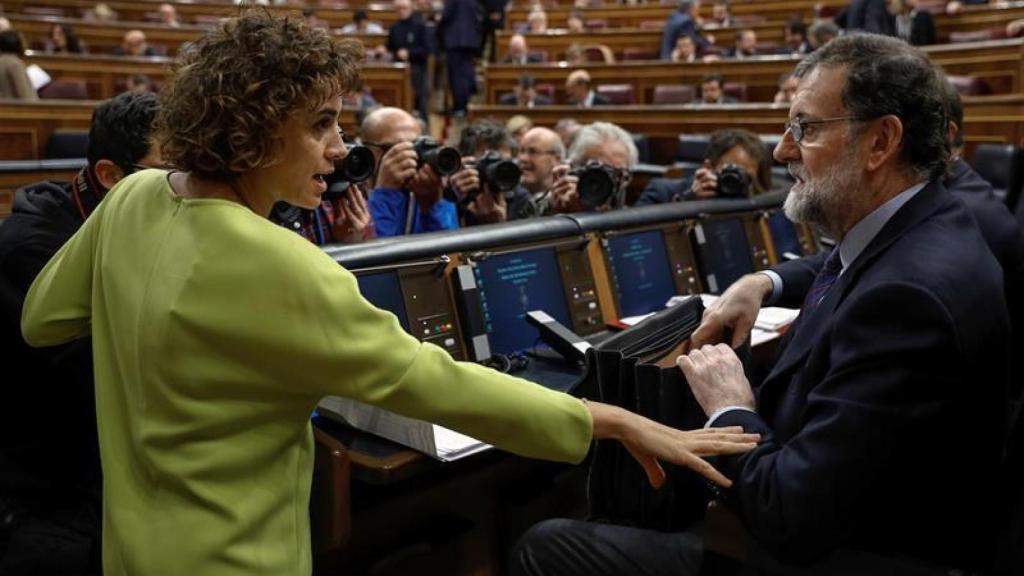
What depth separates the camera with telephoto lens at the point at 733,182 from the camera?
3051 millimetres

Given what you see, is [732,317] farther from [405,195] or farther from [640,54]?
[640,54]

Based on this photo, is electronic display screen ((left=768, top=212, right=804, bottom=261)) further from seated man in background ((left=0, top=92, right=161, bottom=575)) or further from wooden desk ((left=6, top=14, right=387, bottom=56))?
wooden desk ((left=6, top=14, right=387, bottom=56))

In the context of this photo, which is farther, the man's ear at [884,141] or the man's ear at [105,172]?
the man's ear at [105,172]

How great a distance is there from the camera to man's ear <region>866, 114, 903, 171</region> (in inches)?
57.2

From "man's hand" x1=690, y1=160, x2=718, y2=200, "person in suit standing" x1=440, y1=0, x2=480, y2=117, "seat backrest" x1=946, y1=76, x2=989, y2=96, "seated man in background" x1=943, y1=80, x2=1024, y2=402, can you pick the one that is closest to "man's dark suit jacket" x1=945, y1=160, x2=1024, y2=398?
"seated man in background" x1=943, y1=80, x2=1024, y2=402

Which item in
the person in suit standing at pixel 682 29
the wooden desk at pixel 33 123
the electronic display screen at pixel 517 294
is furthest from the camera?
the person in suit standing at pixel 682 29

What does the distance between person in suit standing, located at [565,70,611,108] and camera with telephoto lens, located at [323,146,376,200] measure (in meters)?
4.89

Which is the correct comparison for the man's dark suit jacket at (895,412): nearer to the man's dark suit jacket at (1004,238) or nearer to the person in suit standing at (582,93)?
the man's dark suit jacket at (1004,238)

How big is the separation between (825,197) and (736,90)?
5805 mm

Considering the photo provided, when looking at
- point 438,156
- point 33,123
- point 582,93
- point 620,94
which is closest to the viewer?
point 438,156

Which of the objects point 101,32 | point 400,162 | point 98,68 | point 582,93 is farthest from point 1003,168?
point 101,32

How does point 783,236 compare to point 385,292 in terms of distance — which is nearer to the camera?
point 385,292

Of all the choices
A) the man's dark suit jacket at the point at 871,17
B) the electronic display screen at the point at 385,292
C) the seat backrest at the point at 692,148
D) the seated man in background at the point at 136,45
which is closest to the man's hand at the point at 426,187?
the electronic display screen at the point at 385,292

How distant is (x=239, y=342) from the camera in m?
1.03
